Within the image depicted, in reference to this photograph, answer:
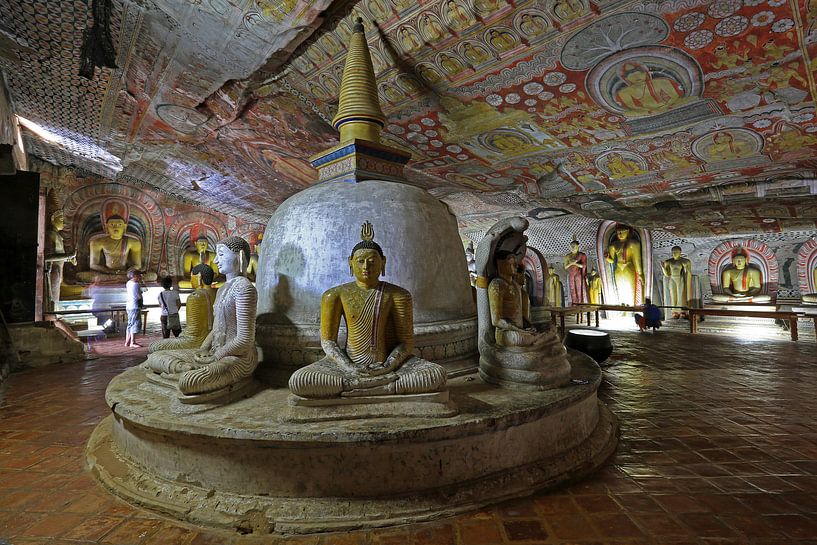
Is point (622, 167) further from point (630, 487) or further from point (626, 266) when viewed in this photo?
point (630, 487)

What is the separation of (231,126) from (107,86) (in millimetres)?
2506

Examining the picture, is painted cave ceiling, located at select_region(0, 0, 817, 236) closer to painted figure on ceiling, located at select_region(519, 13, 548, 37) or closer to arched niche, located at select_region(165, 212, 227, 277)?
painted figure on ceiling, located at select_region(519, 13, 548, 37)

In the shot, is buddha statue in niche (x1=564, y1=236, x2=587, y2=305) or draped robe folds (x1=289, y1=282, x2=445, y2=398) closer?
draped robe folds (x1=289, y1=282, x2=445, y2=398)

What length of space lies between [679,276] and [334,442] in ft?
42.5

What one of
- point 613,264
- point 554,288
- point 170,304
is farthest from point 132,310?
point 613,264

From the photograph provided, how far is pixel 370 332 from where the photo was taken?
112 inches

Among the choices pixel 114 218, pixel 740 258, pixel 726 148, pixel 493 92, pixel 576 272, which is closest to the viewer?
pixel 493 92

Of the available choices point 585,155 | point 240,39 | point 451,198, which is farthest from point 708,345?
point 240,39

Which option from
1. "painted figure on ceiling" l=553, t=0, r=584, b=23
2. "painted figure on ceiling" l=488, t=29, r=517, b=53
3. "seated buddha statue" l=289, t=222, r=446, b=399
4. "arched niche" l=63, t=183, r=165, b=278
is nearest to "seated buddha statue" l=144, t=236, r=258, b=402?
"seated buddha statue" l=289, t=222, r=446, b=399

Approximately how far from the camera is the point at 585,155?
8172 mm

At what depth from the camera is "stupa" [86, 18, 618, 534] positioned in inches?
86.9

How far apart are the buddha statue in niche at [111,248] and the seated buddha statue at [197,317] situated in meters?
11.2

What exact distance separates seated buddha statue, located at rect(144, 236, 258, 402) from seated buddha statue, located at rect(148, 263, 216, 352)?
24cm

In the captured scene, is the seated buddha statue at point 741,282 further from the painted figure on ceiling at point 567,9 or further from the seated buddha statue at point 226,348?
the seated buddha statue at point 226,348
